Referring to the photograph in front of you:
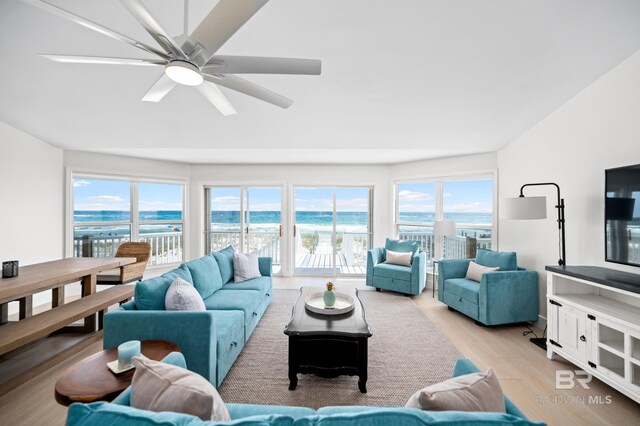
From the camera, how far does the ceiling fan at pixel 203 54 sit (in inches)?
48.2

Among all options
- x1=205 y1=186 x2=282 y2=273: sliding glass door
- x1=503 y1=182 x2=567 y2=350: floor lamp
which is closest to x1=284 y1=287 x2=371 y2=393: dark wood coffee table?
x1=503 y1=182 x2=567 y2=350: floor lamp

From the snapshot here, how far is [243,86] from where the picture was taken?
1827mm

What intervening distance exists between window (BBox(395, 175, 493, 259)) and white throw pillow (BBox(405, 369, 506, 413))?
12.7ft

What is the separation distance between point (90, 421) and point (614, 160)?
3.93m

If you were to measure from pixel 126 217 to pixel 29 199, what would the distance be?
1352 mm

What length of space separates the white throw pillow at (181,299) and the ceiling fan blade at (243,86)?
1.62 m

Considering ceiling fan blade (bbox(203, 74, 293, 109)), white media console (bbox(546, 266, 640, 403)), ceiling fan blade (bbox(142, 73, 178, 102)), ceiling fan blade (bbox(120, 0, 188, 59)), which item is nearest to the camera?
ceiling fan blade (bbox(120, 0, 188, 59))

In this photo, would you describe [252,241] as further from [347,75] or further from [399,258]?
[347,75]

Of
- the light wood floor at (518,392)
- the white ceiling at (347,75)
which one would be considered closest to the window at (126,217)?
the white ceiling at (347,75)

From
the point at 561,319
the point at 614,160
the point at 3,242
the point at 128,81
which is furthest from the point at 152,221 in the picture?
the point at 614,160

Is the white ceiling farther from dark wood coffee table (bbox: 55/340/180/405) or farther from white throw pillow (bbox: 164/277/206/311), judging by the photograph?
dark wood coffee table (bbox: 55/340/180/405)

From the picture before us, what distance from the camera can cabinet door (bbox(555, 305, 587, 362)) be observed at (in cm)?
228

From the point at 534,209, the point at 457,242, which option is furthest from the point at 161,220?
the point at 534,209

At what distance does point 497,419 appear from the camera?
0.75 meters
